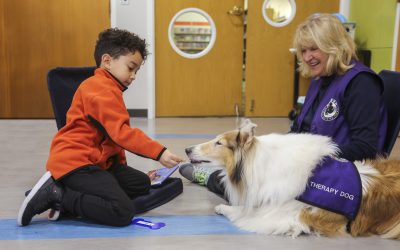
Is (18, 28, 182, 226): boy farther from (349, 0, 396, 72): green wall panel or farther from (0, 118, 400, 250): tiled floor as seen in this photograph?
(349, 0, 396, 72): green wall panel

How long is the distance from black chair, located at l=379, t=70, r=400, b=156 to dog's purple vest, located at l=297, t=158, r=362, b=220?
15.5 inches

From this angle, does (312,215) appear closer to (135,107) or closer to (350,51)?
(350,51)

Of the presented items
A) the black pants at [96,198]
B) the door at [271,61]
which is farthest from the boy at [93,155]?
the door at [271,61]

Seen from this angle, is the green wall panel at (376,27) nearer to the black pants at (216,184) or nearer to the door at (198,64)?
the door at (198,64)

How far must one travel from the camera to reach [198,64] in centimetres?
549

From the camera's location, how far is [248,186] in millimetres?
1822

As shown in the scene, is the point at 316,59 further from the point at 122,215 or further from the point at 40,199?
the point at 40,199

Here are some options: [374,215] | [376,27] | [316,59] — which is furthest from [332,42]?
[376,27]

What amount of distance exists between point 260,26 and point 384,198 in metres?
4.01

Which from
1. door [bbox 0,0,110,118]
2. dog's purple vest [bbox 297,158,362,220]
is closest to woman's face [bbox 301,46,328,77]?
dog's purple vest [bbox 297,158,362,220]

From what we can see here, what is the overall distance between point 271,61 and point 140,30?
1.82 m

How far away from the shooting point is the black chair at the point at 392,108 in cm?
200

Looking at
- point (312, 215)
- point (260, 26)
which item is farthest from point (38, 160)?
point (260, 26)

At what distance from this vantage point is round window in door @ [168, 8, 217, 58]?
541 cm
